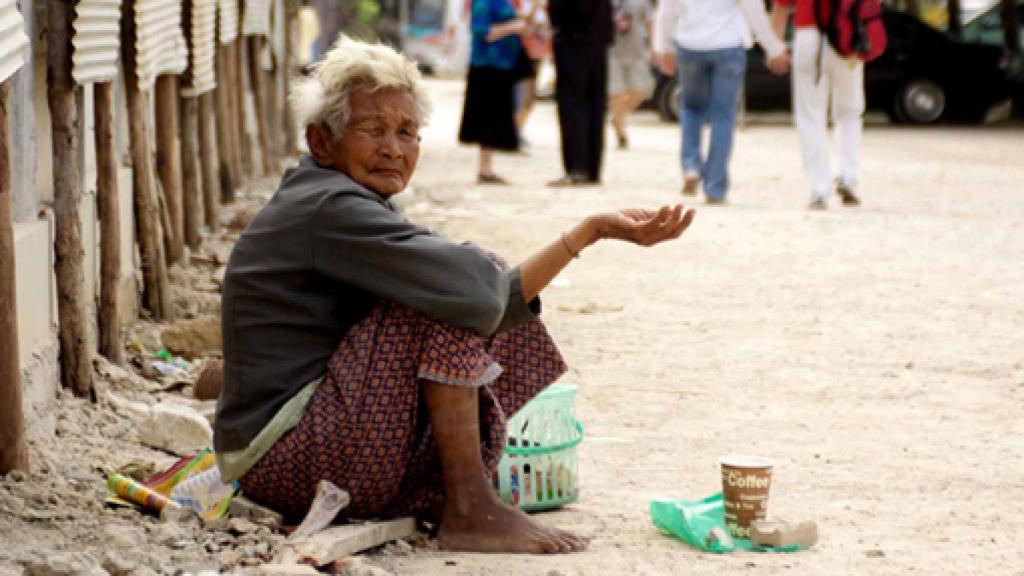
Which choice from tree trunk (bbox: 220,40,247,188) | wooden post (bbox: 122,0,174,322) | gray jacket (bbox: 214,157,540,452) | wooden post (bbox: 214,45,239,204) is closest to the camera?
gray jacket (bbox: 214,157,540,452)

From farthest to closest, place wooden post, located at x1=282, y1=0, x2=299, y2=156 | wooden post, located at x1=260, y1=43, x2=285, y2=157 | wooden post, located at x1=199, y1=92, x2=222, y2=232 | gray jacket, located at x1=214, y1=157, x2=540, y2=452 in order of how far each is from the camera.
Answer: wooden post, located at x1=282, y1=0, x2=299, y2=156
wooden post, located at x1=260, y1=43, x2=285, y2=157
wooden post, located at x1=199, y1=92, x2=222, y2=232
gray jacket, located at x1=214, y1=157, x2=540, y2=452

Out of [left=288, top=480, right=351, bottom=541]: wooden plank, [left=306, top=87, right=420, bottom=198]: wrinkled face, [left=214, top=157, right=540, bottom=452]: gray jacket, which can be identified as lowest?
[left=288, top=480, right=351, bottom=541]: wooden plank

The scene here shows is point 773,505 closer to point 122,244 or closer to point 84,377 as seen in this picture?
point 84,377

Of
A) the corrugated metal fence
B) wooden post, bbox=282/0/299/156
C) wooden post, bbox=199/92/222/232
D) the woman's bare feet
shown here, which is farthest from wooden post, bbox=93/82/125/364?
wooden post, bbox=282/0/299/156

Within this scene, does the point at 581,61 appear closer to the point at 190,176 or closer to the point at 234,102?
the point at 234,102

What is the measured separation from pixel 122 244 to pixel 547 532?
335cm

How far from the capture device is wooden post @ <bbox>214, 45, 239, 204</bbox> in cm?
1102

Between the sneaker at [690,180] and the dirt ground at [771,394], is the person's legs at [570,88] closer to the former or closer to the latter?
the dirt ground at [771,394]

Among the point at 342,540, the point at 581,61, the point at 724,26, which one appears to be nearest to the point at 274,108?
the point at 581,61

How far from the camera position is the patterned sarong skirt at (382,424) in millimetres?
4066

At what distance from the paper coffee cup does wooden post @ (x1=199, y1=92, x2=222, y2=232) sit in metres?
6.08

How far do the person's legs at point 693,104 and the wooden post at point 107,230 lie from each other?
6257 mm

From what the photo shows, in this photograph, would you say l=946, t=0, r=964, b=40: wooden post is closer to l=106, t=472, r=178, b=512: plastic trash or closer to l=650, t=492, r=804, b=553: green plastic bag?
l=650, t=492, r=804, b=553: green plastic bag

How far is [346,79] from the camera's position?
4258 mm
